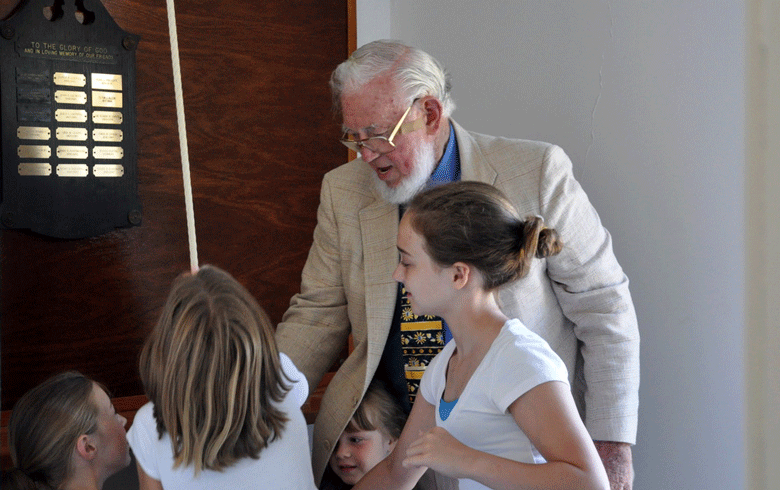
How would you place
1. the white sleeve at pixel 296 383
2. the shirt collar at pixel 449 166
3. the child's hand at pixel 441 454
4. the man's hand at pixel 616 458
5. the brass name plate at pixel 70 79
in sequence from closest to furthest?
the child's hand at pixel 441 454, the white sleeve at pixel 296 383, the man's hand at pixel 616 458, the shirt collar at pixel 449 166, the brass name plate at pixel 70 79

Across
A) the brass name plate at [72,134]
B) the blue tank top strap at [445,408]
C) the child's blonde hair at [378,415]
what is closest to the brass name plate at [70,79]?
the brass name plate at [72,134]

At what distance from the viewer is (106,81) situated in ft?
6.63

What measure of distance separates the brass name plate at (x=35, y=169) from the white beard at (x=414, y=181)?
85 centimetres

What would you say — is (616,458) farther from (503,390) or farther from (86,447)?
(86,447)

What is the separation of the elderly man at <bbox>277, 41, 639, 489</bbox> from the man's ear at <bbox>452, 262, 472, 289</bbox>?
A: 38 cm

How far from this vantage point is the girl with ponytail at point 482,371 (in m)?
1.11

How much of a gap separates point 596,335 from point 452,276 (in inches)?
20.8

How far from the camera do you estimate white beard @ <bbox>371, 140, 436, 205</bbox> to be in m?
1.76

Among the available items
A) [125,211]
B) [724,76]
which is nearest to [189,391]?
[125,211]

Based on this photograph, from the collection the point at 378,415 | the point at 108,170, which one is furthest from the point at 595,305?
the point at 108,170

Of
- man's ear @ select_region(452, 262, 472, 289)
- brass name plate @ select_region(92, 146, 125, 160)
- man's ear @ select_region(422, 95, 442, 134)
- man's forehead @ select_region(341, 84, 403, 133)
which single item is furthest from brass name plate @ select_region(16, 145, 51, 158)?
man's ear @ select_region(452, 262, 472, 289)

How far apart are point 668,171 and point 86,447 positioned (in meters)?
1.45

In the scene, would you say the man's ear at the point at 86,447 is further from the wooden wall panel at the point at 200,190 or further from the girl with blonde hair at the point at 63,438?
the wooden wall panel at the point at 200,190

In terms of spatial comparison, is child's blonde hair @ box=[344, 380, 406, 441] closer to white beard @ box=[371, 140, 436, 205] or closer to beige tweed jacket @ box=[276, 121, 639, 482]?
beige tweed jacket @ box=[276, 121, 639, 482]
